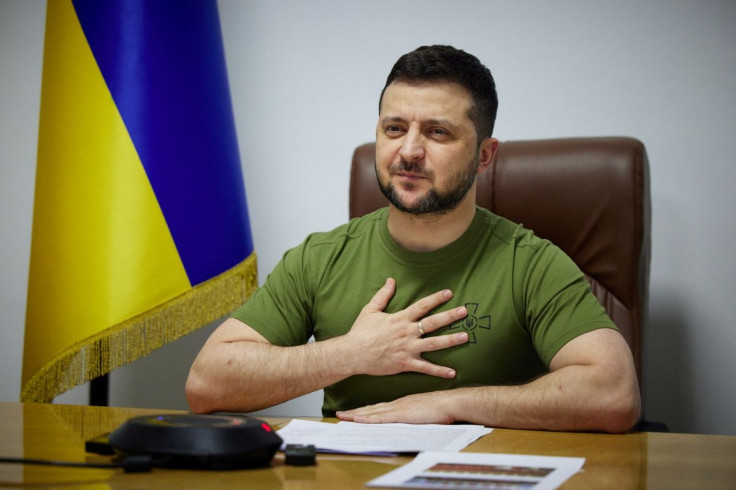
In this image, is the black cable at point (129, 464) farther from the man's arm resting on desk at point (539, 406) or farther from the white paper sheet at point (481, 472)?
the man's arm resting on desk at point (539, 406)

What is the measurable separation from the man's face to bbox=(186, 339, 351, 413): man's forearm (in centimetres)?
35

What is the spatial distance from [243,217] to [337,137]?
49 centimetres

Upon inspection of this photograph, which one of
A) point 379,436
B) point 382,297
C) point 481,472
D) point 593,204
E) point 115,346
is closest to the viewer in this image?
point 481,472

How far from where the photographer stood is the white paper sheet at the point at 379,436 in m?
0.98

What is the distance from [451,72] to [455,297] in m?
0.47

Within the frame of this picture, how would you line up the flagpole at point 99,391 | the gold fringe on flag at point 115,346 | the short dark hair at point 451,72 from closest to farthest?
the short dark hair at point 451,72
the gold fringe on flag at point 115,346
the flagpole at point 99,391

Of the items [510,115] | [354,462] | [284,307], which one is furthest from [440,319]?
[510,115]

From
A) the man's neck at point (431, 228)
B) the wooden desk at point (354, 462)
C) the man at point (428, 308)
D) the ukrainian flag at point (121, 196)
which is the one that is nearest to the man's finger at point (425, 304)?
the man at point (428, 308)

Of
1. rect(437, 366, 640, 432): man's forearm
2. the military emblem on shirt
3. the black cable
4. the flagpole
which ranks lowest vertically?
the flagpole

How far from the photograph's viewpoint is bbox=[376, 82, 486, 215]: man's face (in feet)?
5.19

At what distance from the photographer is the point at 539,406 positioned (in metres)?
1.28

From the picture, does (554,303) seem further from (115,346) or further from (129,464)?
(115,346)

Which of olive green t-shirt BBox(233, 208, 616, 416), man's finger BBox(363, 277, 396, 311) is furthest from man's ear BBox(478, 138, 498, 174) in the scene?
man's finger BBox(363, 277, 396, 311)

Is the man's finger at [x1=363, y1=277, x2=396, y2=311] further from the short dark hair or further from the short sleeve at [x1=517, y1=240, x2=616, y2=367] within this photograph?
the short dark hair
